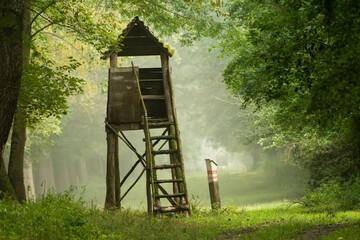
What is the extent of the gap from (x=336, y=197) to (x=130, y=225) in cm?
706

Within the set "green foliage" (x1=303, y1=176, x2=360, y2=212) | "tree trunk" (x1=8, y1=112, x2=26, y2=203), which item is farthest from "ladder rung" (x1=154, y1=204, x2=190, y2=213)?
"tree trunk" (x1=8, y1=112, x2=26, y2=203)

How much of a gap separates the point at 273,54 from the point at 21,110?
7892mm

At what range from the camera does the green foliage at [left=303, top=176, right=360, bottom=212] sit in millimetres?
11383

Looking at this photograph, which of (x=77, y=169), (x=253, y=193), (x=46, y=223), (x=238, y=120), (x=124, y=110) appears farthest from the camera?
(x=77, y=169)

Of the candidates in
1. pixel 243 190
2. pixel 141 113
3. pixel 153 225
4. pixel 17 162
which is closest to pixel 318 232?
pixel 153 225

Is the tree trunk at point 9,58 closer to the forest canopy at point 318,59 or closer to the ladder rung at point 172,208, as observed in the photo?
the ladder rung at point 172,208

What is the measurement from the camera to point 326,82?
5.15 metres

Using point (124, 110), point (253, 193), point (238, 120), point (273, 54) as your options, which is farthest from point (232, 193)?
point (273, 54)

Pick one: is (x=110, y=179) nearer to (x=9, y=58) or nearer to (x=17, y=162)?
(x=17, y=162)

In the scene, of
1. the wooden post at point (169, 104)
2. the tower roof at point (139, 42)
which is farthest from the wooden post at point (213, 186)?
the tower roof at point (139, 42)

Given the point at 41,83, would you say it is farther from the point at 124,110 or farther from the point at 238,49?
the point at 238,49

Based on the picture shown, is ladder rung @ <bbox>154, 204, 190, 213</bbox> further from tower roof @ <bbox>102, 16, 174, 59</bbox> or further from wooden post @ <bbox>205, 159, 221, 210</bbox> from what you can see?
tower roof @ <bbox>102, 16, 174, 59</bbox>

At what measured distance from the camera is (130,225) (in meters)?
8.67

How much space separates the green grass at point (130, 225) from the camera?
6574mm
